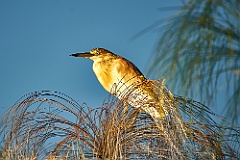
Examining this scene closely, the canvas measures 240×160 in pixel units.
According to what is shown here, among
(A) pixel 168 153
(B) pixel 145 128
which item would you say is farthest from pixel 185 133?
(B) pixel 145 128

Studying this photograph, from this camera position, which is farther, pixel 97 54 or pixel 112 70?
pixel 97 54

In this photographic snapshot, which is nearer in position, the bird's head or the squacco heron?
the squacco heron

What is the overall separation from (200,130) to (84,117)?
395 millimetres

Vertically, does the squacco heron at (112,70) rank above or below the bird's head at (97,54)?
below

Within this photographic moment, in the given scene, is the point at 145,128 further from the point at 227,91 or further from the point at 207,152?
the point at 227,91

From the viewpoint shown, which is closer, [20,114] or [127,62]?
[20,114]

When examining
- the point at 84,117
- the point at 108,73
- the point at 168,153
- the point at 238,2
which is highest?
the point at 108,73

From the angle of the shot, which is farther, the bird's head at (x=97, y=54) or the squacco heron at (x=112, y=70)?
the bird's head at (x=97, y=54)

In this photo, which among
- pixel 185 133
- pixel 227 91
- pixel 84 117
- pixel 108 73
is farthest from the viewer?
pixel 108 73

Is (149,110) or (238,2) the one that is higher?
(238,2)

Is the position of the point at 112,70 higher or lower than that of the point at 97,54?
lower

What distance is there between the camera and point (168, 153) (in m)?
1.66

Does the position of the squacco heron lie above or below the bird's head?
below

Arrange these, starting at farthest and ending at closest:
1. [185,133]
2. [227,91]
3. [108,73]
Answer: [108,73]
[185,133]
[227,91]
